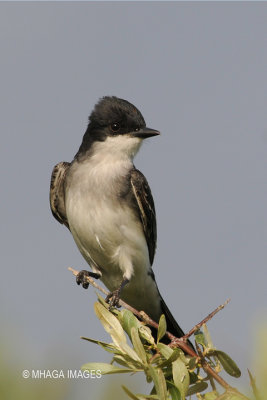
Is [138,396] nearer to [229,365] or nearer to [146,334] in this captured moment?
[229,365]

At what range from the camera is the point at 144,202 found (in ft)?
22.5

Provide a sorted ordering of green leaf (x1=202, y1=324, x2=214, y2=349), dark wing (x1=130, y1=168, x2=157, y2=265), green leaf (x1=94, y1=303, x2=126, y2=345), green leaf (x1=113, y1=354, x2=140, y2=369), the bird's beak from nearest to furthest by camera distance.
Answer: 1. green leaf (x1=113, y1=354, x2=140, y2=369)
2. green leaf (x1=202, y1=324, x2=214, y2=349)
3. green leaf (x1=94, y1=303, x2=126, y2=345)
4. dark wing (x1=130, y1=168, x2=157, y2=265)
5. the bird's beak

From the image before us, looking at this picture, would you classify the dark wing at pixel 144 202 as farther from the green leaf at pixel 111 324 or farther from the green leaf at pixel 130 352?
the green leaf at pixel 130 352

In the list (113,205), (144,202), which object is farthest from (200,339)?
(144,202)

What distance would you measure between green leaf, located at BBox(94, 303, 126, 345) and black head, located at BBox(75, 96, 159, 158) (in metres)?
3.83

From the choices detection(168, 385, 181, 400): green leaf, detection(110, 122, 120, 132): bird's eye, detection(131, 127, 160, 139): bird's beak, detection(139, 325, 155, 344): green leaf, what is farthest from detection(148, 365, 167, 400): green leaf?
detection(110, 122, 120, 132): bird's eye

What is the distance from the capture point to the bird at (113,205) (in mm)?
6484

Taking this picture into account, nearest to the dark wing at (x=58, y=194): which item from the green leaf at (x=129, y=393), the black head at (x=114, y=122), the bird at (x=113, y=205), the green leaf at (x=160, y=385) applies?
the bird at (x=113, y=205)

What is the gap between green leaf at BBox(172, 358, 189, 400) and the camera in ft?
8.85

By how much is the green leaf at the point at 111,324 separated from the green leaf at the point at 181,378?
1.10 ft

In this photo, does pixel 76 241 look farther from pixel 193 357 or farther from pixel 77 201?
pixel 193 357

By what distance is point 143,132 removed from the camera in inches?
274

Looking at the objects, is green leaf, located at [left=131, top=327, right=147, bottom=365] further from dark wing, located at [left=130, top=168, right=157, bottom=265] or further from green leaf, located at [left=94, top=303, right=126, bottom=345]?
dark wing, located at [left=130, top=168, right=157, bottom=265]

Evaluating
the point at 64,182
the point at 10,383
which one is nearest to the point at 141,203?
the point at 64,182
